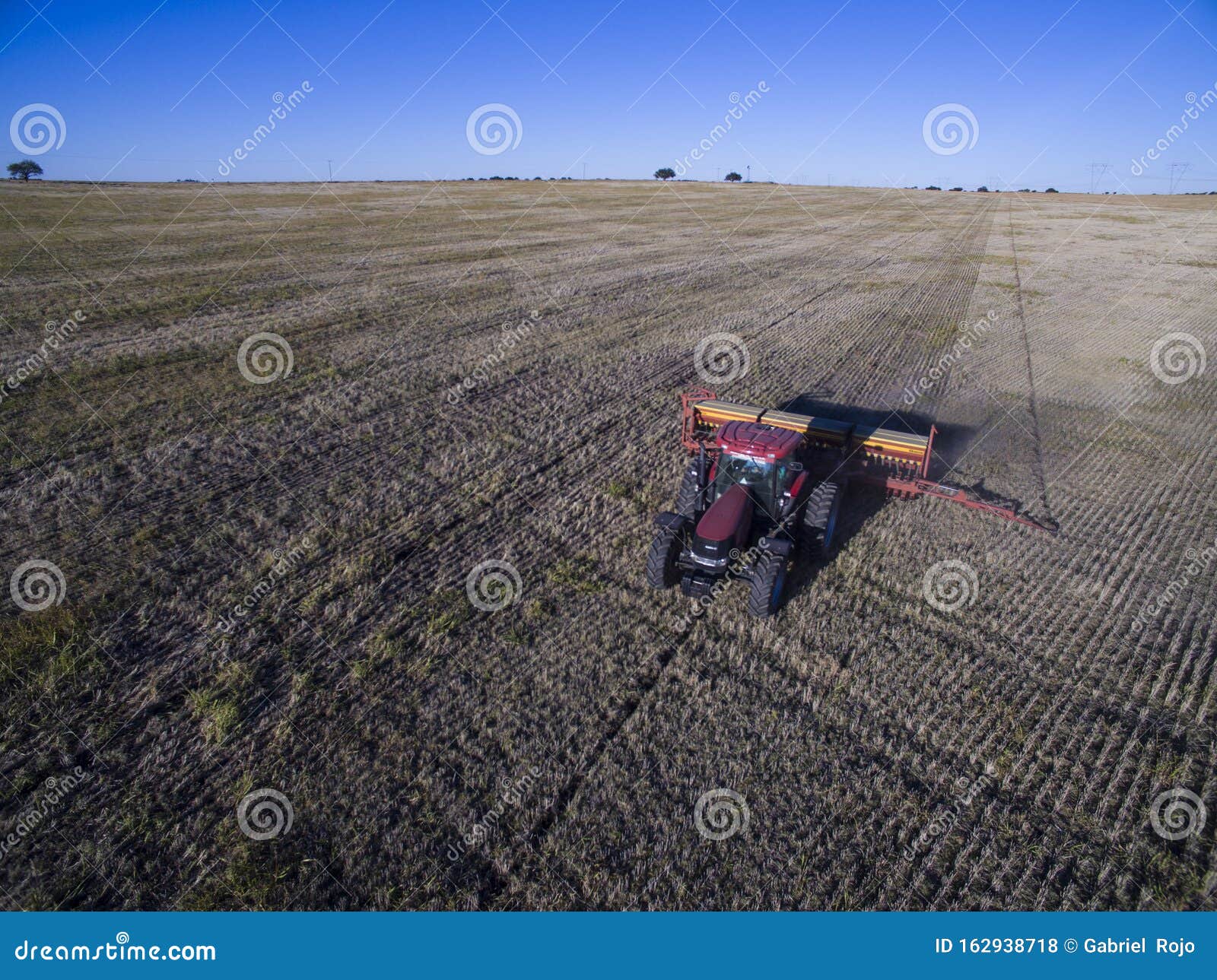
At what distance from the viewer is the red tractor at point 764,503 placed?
774 centimetres

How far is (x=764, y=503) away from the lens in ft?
27.4

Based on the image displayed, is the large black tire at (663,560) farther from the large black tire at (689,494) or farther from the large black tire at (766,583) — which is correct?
the large black tire at (766,583)

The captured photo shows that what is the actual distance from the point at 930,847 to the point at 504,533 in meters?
6.29

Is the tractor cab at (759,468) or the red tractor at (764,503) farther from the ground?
the tractor cab at (759,468)

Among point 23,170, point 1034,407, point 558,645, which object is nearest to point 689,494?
point 558,645

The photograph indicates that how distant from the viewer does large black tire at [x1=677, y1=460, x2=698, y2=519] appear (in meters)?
8.99

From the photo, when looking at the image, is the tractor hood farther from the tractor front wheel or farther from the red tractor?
the tractor front wheel

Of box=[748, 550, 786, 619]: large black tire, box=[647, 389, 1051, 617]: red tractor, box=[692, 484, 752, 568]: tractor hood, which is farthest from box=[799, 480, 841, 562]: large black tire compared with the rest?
box=[748, 550, 786, 619]: large black tire

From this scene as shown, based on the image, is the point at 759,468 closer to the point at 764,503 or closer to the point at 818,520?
the point at 764,503

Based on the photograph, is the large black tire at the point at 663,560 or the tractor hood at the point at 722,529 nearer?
the tractor hood at the point at 722,529

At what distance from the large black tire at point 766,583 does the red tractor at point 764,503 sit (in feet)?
0.03

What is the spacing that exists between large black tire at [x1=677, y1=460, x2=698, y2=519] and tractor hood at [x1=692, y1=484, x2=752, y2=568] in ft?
2.30

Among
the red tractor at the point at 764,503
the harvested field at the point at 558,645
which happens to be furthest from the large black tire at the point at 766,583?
the harvested field at the point at 558,645

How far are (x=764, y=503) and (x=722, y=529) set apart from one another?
0.98 m
